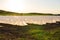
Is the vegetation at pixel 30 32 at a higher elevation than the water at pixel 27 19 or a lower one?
lower

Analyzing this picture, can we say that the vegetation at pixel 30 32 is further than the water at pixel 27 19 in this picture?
No

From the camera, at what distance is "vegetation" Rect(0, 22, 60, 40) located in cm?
99

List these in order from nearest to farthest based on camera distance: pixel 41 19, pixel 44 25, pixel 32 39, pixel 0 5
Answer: pixel 32 39, pixel 44 25, pixel 41 19, pixel 0 5

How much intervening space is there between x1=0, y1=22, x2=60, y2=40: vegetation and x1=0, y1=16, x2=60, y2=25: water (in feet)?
0.22

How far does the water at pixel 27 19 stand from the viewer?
4.05 feet

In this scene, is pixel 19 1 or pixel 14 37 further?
pixel 19 1

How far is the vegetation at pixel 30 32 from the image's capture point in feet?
3.24

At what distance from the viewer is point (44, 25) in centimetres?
121

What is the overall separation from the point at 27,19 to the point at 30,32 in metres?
0.27

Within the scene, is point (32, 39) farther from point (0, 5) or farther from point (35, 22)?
point (0, 5)

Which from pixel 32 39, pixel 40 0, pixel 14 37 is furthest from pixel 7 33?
pixel 40 0

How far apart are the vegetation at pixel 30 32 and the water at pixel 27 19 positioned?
0.07 metres

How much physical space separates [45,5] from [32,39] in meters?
0.67

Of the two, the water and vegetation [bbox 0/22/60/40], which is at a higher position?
the water
